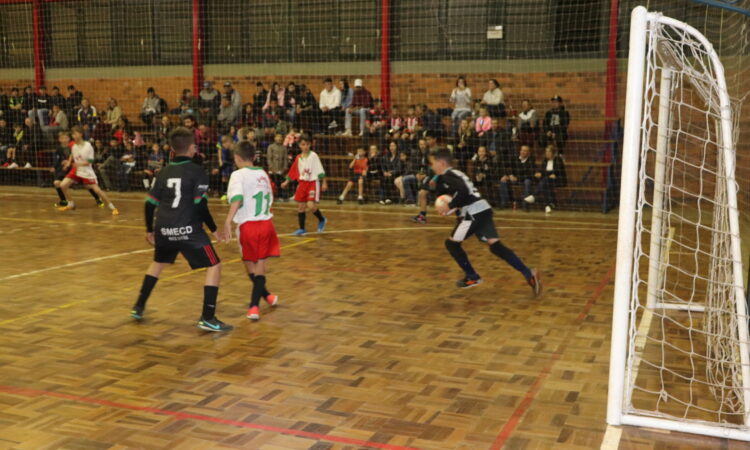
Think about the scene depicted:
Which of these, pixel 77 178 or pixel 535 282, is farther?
pixel 77 178

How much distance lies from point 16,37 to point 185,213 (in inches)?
758

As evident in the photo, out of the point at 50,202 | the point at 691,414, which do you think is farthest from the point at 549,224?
the point at 50,202

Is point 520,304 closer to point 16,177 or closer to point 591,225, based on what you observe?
point 591,225

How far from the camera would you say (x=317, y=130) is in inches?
699

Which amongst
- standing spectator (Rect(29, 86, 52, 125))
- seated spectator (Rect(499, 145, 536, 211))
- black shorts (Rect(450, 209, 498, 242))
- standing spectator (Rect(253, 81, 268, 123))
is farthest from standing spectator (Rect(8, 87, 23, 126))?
black shorts (Rect(450, 209, 498, 242))

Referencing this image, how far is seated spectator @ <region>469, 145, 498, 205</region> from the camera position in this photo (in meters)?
15.3

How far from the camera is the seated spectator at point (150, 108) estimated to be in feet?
62.7

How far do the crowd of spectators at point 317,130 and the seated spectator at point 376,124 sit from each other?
2cm

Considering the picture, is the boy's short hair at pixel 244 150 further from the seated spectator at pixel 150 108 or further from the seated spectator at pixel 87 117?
the seated spectator at pixel 87 117

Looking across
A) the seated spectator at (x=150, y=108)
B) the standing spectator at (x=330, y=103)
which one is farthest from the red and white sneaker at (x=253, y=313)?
the seated spectator at (x=150, y=108)

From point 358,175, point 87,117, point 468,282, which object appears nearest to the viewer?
point 468,282

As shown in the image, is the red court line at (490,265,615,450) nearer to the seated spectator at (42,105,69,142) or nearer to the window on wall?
the seated spectator at (42,105,69,142)

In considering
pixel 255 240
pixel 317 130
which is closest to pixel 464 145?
pixel 317 130

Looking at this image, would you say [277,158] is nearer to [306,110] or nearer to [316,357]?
[306,110]
